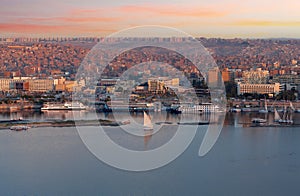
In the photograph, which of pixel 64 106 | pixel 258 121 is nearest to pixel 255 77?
pixel 64 106

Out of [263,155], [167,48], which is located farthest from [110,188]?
[167,48]

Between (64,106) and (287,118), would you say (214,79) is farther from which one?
(287,118)

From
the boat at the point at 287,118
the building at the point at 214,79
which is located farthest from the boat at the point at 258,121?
the building at the point at 214,79

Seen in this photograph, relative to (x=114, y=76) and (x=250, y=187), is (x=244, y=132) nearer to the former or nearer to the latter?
(x=250, y=187)

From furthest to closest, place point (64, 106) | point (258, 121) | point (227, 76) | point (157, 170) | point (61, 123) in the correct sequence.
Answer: point (227, 76) → point (64, 106) → point (258, 121) → point (61, 123) → point (157, 170)

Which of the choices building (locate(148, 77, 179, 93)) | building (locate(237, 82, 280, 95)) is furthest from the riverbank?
building (locate(237, 82, 280, 95))

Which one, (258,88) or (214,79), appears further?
(214,79)
